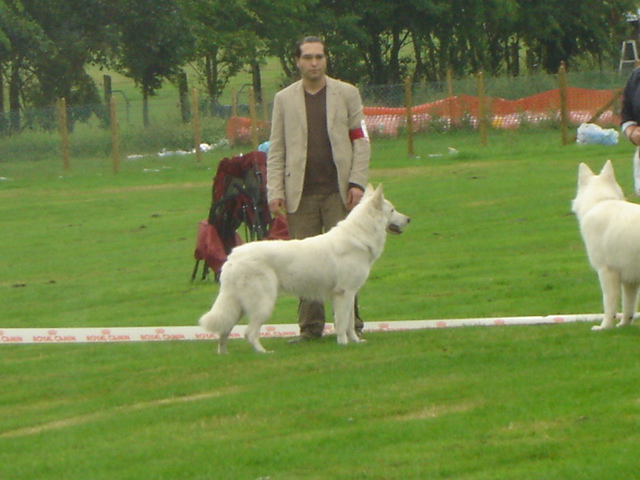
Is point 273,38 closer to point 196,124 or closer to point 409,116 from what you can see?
point 196,124

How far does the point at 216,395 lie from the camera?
7383 mm

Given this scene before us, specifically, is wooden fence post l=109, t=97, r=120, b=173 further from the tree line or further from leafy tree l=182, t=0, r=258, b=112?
leafy tree l=182, t=0, r=258, b=112

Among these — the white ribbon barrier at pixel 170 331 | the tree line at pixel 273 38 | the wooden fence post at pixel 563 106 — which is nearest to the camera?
the white ribbon barrier at pixel 170 331

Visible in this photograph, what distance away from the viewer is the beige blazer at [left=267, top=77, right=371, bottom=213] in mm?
8891

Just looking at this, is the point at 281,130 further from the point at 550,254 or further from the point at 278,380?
the point at 550,254

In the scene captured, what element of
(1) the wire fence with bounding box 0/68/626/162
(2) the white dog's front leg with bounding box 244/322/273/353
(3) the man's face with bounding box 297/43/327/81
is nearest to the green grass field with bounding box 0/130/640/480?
(2) the white dog's front leg with bounding box 244/322/273/353

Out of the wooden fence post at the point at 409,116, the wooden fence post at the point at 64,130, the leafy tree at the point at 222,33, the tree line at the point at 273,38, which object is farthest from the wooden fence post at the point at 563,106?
the leafy tree at the point at 222,33

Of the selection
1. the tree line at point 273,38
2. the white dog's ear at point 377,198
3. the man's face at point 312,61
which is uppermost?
the tree line at point 273,38

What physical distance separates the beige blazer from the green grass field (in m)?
1.30

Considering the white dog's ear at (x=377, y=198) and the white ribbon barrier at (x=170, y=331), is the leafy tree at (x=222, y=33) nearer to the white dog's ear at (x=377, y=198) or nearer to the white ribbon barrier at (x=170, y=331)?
the white ribbon barrier at (x=170, y=331)

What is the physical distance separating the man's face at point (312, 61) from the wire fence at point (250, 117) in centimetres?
2084

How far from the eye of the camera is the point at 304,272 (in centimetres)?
880

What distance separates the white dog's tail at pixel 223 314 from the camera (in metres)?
8.71

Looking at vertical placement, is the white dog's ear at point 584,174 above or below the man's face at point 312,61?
below
